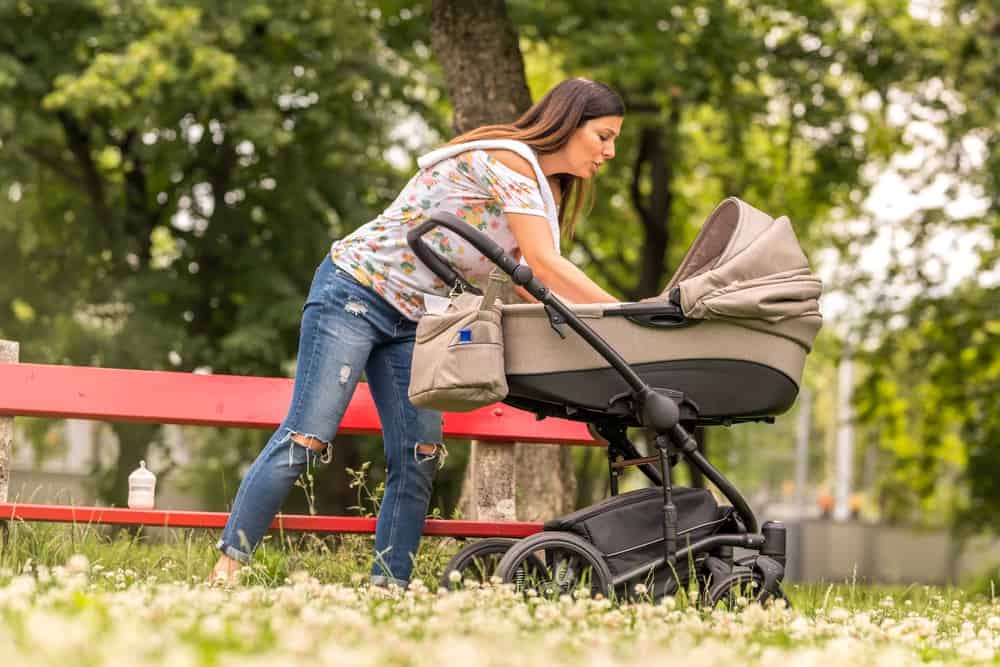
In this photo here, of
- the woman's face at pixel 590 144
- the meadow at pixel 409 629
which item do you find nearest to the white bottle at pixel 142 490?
the meadow at pixel 409 629

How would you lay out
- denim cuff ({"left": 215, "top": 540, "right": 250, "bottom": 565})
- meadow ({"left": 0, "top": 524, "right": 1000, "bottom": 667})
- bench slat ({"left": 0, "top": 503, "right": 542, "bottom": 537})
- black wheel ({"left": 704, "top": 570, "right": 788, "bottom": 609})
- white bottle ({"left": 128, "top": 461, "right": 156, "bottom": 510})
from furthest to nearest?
1. white bottle ({"left": 128, "top": 461, "right": 156, "bottom": 510})
2. bench slat ({"left": 0, "top": 503, "right": 542, "bottom": 537})
3. denim cuff ({"left": 215, "top": 540, "right": 250, "bottom": 565})
4. black wheel ({"left": 704, "top": 570, "right": 788, "bottom": 609})
5. meadow ({"left": 0, "top": 524, "right": 1000, "bottom": 667})

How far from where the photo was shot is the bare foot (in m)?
4.73

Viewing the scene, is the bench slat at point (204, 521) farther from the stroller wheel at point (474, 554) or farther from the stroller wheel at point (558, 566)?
the stroller wheel at point (558, 566)

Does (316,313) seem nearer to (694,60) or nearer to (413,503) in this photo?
(413,503)

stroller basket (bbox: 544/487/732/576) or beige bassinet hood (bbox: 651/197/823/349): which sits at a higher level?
beige bassinet hood (bbox: 651/197/823/349)

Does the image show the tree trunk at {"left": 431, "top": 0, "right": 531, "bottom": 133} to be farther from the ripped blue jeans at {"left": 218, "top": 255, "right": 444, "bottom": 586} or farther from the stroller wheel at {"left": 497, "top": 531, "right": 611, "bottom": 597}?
the stroller wheel at {"left": 497, "top": 531, "right": 611, "bottom": 597}

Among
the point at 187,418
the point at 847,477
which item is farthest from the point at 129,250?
the point at 847,477

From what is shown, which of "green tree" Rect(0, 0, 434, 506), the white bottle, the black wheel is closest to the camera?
the black wheel

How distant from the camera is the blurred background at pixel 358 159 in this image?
13289 mm

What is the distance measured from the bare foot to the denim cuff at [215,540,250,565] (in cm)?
3

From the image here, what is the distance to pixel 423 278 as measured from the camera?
5.07 metres

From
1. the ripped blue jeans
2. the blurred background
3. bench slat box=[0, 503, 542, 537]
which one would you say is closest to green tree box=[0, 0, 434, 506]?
the blurred background

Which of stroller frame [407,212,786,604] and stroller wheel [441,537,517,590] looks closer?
stroller frame [407,212,786,604]

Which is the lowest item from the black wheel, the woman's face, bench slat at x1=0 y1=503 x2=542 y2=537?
the black wheel
